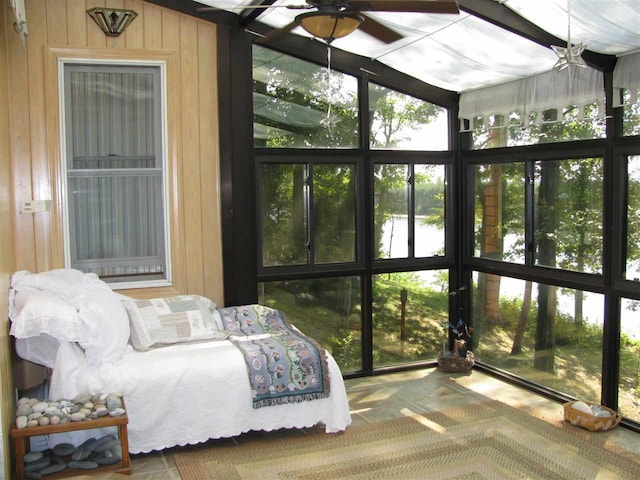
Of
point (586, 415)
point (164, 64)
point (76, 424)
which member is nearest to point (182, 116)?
point (164, 64)

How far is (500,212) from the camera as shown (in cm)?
566

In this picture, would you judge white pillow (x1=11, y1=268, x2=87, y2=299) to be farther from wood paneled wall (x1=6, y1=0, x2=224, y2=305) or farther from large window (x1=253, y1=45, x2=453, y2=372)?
large window (x1=253, y1=45, x2=453, y2=372)

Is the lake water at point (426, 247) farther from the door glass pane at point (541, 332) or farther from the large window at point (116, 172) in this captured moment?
the large window at point (116, 172)

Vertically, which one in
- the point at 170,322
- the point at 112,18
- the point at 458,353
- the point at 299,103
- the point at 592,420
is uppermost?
the point at 112,18

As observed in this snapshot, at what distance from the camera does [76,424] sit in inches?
138

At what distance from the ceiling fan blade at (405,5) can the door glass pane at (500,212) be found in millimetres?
2679

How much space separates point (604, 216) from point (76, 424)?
3.60 meters

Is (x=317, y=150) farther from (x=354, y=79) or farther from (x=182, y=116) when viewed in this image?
(x=182, y=116)

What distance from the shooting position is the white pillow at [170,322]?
4.44 metres

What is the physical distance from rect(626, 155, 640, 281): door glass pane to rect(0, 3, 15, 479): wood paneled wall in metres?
3.86

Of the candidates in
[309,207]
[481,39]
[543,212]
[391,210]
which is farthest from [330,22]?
[391,210]

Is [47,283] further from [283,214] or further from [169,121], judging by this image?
[283,214]

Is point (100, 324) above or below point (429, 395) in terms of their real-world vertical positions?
above

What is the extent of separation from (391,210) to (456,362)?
1430mm
